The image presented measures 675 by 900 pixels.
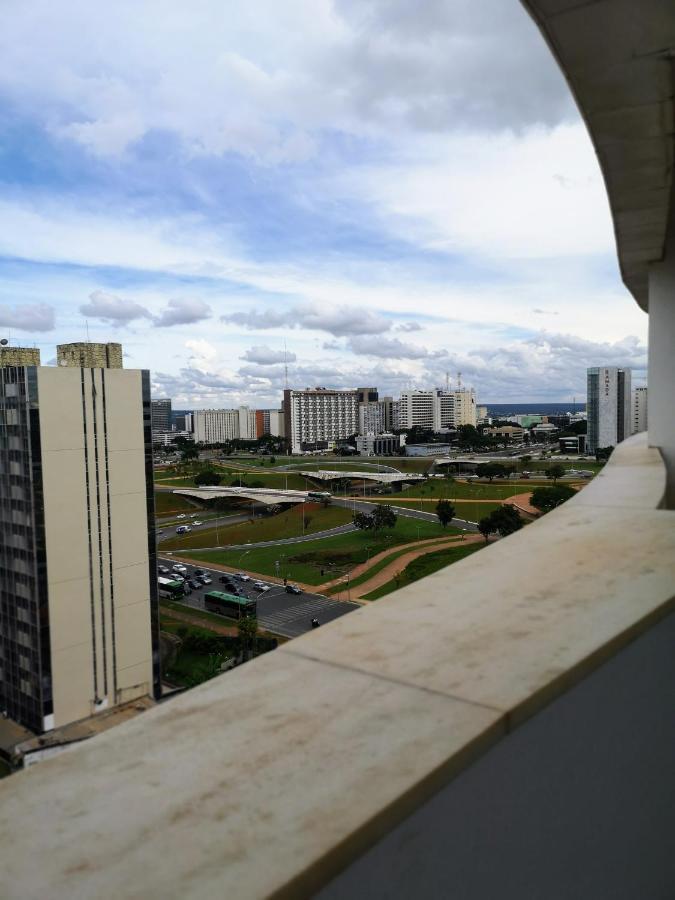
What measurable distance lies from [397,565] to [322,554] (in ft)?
7.87

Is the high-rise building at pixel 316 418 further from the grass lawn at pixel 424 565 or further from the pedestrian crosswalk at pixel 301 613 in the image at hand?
the pedestrian crosswalk at pixel 301 613

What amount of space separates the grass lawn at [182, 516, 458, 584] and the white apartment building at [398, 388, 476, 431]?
45.6 metres

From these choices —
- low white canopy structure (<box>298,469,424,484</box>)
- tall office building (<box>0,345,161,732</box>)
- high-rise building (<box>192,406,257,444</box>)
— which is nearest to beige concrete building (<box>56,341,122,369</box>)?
tall office building (<box>0,345,161,732</box>)

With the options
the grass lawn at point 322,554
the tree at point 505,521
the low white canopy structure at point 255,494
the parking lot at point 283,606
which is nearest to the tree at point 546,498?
the tree at point 505,521

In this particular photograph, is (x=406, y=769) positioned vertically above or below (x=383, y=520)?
above

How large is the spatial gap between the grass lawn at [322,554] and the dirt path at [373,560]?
19 centimetres

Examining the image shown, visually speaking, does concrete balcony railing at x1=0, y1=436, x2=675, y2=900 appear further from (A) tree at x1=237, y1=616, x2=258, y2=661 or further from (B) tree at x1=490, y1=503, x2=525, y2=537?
(B) tree at x1=490, y1=503, x2=525, y2=537

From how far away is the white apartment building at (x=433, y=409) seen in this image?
214ft

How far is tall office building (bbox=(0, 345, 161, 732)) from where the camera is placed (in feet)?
29.1

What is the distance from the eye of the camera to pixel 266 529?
21.5m

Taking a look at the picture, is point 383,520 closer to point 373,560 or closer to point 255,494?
point 373,560

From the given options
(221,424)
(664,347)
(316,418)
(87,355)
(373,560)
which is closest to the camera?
(664,347)

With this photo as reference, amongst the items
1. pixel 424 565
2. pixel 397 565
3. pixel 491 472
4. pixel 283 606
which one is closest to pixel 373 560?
pixel 397 565

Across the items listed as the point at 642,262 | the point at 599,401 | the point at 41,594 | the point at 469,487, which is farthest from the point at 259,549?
the point at 599,401
